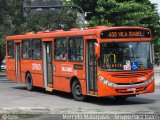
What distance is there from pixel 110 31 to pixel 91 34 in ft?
2.36

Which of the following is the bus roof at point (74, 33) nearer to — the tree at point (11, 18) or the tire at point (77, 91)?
the tire at point (77, 91)

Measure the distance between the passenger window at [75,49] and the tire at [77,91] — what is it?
89 centimetres

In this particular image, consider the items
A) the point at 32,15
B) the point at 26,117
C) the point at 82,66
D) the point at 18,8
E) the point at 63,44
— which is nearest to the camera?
the point at 26,117

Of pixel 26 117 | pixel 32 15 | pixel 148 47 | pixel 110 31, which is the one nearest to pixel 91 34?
pixel 110 31

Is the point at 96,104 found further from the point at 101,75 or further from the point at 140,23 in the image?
the point at 140,23

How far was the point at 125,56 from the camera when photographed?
17.2 meters

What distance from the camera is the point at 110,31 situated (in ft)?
56.5

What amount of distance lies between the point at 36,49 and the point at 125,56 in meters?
6.48

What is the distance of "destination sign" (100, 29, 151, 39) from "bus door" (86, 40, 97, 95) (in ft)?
1.89

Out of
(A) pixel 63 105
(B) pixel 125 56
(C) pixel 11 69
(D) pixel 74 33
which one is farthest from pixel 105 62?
(C) pixel 11 69

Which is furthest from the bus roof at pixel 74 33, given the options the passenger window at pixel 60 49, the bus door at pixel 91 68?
the bus door at pixel 91 68

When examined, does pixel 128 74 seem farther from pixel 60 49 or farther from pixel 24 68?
pixel 24 68

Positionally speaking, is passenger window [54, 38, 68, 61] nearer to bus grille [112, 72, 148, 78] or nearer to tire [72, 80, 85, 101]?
tire [72, 80, 85, 101]

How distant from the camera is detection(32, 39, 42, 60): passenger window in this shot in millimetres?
22344
